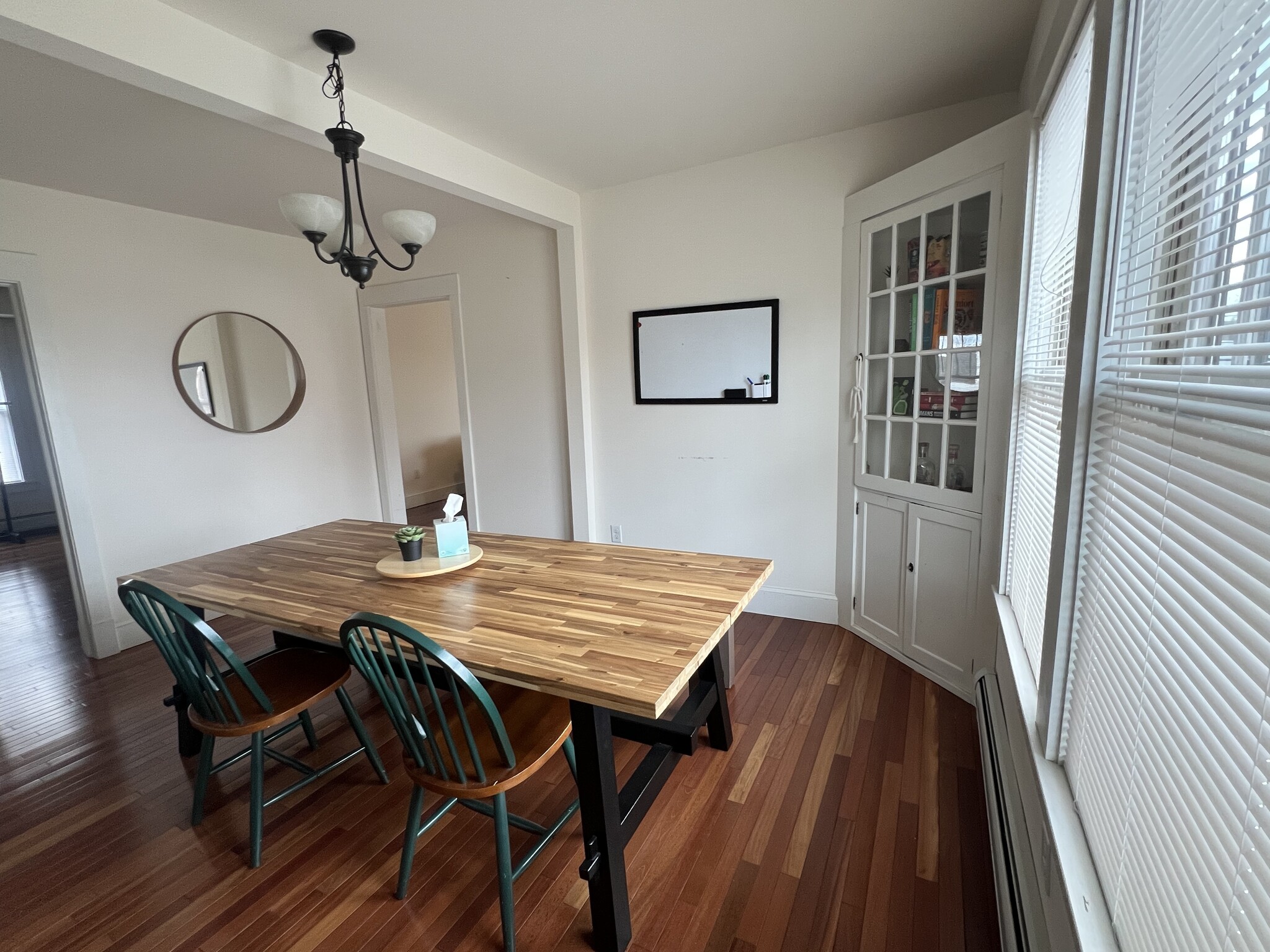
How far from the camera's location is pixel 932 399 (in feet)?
8.04

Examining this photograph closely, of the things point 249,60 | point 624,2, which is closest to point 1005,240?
point 624,2

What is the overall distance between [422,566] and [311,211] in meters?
1.22

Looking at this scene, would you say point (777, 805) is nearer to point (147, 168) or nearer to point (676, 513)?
point (676, 513)

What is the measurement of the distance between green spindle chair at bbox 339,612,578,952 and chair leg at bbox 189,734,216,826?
78cm

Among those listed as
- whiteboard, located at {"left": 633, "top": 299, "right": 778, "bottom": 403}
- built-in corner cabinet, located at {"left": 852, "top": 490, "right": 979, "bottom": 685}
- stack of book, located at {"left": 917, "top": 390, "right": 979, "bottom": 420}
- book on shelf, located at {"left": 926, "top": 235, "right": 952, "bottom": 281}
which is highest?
book on shelf, located at {"left": 926, "top": 235, "right": 952, "bottom": 281}

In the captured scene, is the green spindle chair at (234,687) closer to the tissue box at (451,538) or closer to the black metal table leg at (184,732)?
the black metal table leg at (184,732)

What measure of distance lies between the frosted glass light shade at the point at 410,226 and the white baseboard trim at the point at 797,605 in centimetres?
238

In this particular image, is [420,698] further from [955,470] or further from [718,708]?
[955,470]

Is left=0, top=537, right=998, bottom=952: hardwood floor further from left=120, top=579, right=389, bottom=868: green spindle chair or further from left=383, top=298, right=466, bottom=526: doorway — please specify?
left=383, top=298, right=466, bottom=526: doorway

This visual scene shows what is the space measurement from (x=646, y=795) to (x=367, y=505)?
3735mm

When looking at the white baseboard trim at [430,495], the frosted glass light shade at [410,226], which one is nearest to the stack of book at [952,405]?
the frosted glass light shade at [410,226]

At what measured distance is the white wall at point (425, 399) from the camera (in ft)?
20.9

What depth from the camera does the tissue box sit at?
208cm

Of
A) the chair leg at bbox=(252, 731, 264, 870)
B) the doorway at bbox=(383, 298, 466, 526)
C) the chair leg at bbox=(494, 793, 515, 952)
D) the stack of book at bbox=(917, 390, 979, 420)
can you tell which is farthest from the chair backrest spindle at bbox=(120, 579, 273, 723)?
the doorway at bbox=(383, 298, 466, 526)
